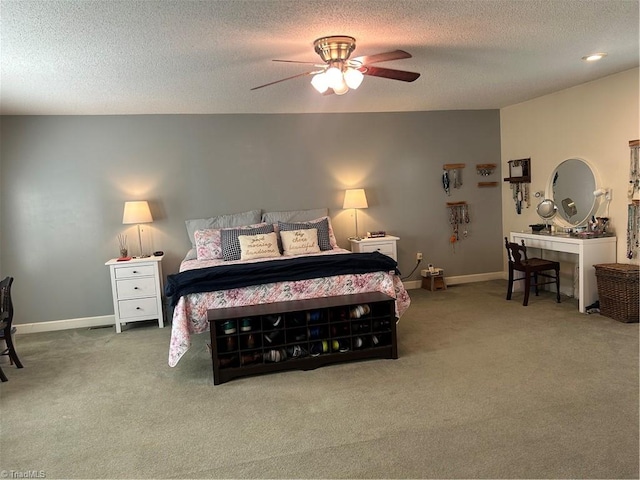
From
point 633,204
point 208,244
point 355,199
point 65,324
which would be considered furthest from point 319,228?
point 633,204

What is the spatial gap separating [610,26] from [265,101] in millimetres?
3017

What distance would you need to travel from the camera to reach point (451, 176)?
19.4 feet

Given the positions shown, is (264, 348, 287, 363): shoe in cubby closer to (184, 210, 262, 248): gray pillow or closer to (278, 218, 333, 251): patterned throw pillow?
(278, 218, 333, 251): patterned throw pillow

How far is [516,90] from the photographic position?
482 cm

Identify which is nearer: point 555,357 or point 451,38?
point 451,38

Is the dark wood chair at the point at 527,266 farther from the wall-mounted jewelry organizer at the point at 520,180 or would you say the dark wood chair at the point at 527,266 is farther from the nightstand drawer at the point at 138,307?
the nightstand drawer at the point at 138,307

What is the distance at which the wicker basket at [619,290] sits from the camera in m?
3.95

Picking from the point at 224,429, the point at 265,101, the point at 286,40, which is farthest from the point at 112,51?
the point at 224,429

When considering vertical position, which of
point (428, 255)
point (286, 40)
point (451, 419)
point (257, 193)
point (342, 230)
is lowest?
point (451, 419)

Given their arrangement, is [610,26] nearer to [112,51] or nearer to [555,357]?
[555,357]

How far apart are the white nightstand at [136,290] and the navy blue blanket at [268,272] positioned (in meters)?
1.16

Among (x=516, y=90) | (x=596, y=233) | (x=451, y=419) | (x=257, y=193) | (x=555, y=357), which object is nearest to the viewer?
(x=451, y=419)

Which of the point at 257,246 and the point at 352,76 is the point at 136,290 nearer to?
the point at 257,246

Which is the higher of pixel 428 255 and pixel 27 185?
pixel 27 185
